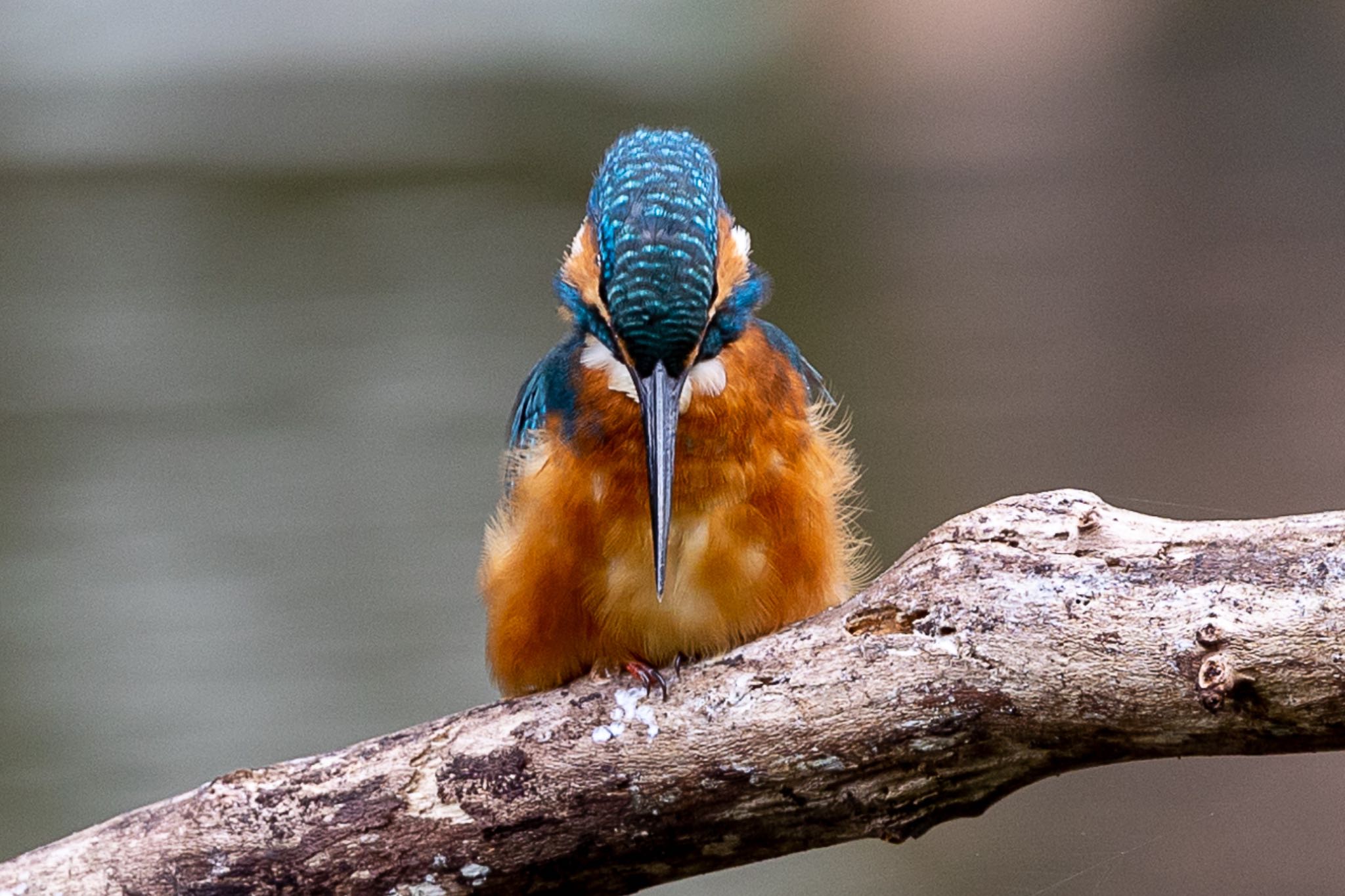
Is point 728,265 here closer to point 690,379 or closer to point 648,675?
point 690,379

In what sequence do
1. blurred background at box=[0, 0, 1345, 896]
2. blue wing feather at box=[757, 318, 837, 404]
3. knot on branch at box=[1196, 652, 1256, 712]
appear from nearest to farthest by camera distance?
knot on branch at box=[1196, 652, 1256, 712], blue wing feather at box=[757, 318, 837, 404], blurred background at box=[0, 0, 1345, 896]

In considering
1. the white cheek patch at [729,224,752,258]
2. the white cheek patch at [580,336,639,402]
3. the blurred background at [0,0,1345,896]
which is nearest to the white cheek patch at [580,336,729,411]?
the white cheek patch at [580,336,639,402]

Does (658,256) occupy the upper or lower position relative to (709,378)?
upper

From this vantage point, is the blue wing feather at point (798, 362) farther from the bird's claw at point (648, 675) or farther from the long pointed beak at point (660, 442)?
the bird's claw at point (648, 675)

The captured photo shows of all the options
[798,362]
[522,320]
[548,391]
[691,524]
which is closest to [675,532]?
[691,524]

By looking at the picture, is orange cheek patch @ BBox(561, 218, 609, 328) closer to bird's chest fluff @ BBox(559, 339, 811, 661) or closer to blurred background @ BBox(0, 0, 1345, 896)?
bird's chest fluff @ BBox(559, 339, 811, 661)
